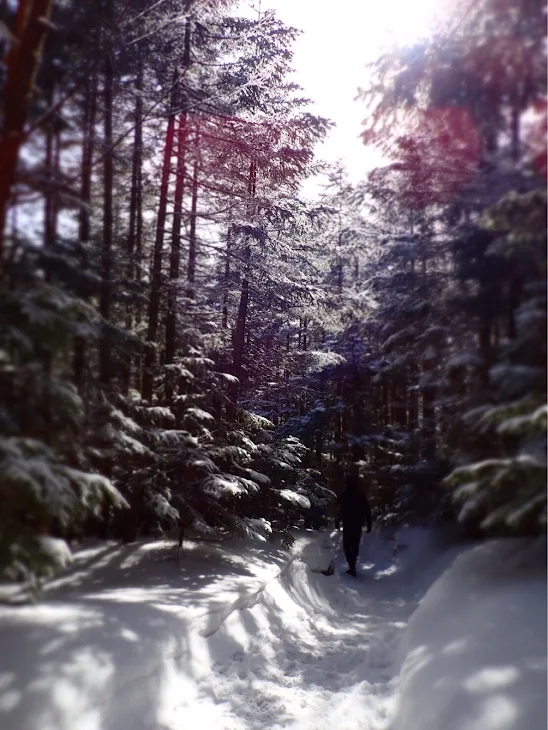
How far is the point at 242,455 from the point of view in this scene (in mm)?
4684

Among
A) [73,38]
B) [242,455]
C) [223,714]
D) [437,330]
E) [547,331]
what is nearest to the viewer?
[547,331]

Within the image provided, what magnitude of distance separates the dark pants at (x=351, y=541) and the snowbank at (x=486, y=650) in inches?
32.2

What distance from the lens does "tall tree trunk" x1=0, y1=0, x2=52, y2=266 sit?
242 centimetres

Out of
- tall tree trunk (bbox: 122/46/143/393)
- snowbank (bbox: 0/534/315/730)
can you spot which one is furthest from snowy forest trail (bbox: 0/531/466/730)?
tall tree trunk (bbox: 122/46/143/393)

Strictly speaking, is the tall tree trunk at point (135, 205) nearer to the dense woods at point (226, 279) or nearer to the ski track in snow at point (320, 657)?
the dense woods at point (226, 279)

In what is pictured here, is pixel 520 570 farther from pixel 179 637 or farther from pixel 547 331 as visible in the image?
pixel 179 637

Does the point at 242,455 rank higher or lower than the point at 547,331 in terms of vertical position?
lower

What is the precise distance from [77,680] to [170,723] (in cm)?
92

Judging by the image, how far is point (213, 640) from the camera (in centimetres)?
409

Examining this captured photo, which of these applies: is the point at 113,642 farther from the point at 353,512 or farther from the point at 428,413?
the point at 428,413

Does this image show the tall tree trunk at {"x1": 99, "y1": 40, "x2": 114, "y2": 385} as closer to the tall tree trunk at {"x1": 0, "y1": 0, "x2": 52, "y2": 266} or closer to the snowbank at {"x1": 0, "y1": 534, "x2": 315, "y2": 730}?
the tall tree trunk at {"x1": 0, "y1": 0, "x2": 52, "y2": 266}

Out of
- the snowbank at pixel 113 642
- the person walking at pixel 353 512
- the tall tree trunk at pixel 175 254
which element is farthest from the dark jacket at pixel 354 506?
the tall tree trunk at pixel 175 254

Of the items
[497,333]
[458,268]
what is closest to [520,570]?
[497,333]

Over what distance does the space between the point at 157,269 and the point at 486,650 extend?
120 inches
